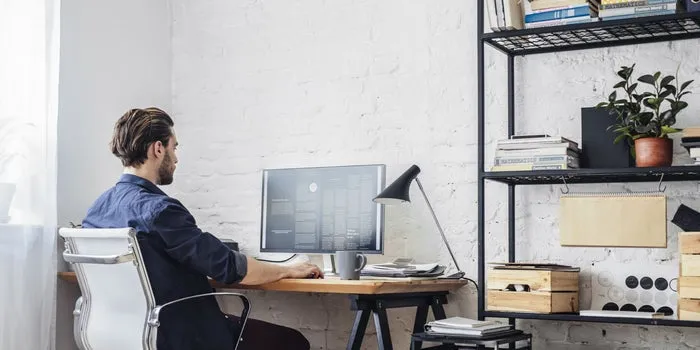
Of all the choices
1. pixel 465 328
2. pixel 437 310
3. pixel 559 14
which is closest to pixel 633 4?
pixel 559 14

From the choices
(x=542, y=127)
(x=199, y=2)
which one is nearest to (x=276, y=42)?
(x=199, y=2)

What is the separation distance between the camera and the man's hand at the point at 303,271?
3287mm

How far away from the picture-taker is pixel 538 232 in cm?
353

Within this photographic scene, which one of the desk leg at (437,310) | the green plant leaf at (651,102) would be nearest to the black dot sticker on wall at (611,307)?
the desk leg at (437,310)

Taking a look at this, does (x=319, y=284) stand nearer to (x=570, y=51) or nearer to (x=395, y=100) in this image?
(x=395, y=100)

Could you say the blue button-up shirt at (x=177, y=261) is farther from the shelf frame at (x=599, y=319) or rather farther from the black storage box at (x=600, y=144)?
the black storage box at (x=600, y=144)

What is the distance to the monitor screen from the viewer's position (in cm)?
358

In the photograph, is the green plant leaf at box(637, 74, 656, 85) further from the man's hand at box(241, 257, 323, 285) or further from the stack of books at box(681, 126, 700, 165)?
the man's hand at box(241, 257, 323, 285)

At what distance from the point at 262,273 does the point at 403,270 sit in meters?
0.52

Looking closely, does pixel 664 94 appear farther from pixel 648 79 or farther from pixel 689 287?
pixel 689 287

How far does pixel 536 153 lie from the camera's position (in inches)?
125

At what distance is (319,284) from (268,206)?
73 centimetres

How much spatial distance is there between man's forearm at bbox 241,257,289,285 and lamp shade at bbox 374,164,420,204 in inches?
17.8

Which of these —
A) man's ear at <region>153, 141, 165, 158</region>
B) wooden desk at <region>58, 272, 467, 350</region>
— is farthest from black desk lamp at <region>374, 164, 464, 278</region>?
man's ear at <region>153, 141, 165, 158</region>
